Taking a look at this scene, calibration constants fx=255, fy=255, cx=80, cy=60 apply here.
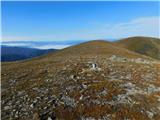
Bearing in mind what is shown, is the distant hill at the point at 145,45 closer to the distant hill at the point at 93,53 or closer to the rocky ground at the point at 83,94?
the distant hill at the point at 93,53

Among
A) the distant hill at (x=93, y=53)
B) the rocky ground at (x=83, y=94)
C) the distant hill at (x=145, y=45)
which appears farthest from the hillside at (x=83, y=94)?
the distant hill at (x=145, y=45)

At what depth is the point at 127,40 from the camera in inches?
4604

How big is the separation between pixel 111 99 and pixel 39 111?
6.00 metres

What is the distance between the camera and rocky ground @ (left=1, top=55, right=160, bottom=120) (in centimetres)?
1947

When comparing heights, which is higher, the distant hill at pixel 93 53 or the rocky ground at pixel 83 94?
the distant hill at pixel 93 53

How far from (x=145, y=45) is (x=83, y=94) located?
108 meters

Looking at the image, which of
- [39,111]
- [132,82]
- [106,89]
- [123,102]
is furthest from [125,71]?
[39,111]

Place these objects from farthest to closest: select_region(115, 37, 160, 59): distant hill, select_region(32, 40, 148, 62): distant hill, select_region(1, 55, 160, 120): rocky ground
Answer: select_region(115, 37, 160, 59): distant hill, select_region(32, 40, 148, 62): distant hill, select_region(1, 55, 160, 120): rocky ground

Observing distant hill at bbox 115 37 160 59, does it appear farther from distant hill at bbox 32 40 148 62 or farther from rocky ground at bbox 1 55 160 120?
rocky ground at bbox 1 55 160 120

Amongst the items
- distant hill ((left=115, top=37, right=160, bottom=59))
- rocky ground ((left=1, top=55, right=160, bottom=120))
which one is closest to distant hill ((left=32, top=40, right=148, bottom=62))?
rocky ground ((left=1, top=55, right=160, bottom=120))

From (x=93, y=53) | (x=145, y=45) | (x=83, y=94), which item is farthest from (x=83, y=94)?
(x=145, y=45)

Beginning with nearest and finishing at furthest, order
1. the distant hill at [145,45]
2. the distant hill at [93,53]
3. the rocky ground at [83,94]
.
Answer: the rocky ground at [83,94]
the distant hill at [93,53]
the distant hill at [145,45]

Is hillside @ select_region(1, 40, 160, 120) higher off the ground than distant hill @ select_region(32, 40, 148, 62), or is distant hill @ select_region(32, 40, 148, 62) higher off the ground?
distant hill @ select_region(32, 40, 148, 62)

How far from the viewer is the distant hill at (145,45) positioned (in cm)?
11434
